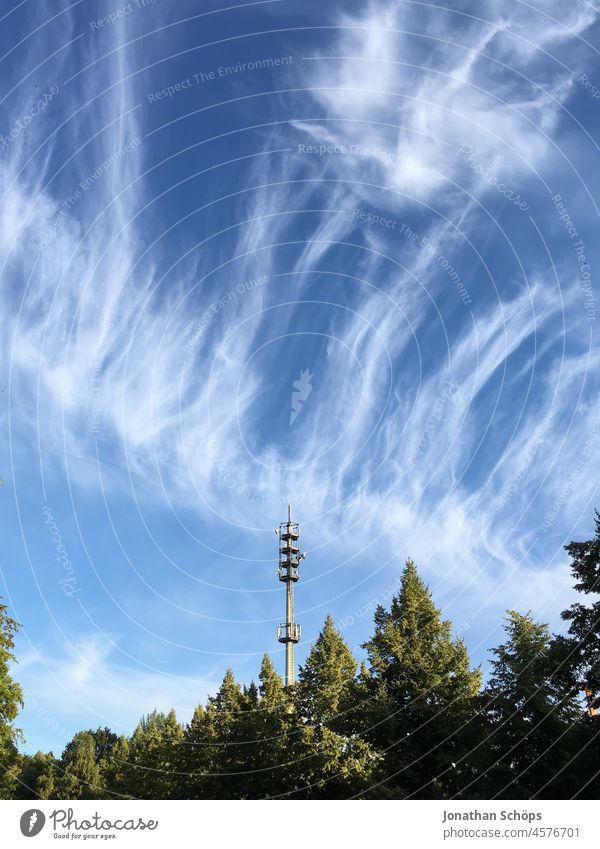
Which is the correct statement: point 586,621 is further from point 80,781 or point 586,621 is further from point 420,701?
point 80,781

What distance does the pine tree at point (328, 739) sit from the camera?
3644cm

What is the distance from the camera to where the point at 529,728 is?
32.8m

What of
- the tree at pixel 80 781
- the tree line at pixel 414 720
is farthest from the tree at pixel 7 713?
the tree at pixel 80 781

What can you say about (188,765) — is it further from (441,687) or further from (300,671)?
(441,687)

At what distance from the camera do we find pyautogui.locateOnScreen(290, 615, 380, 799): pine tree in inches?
1435

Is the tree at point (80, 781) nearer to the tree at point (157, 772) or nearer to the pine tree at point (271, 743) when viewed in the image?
the tree at point (157, 772)

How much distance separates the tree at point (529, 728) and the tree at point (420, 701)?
145 cm

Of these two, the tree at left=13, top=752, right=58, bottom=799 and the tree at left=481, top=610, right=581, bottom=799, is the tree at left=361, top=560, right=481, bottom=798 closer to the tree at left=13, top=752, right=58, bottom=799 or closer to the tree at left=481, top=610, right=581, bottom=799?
the tree at left=481, top=610, right=581, bottom=799

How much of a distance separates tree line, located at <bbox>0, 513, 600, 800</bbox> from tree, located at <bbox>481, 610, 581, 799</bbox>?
6 centimetres

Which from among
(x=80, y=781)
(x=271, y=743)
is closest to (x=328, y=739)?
(x=271, y=743)

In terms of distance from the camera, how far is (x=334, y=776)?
37125 millimetres
